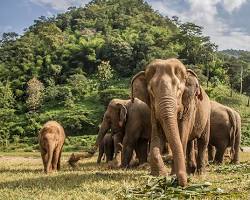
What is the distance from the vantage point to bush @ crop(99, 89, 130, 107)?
2729 inches

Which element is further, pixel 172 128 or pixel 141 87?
pixel 141 87

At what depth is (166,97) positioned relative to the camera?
8.85 meters

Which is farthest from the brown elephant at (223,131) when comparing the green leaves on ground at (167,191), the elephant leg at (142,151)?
the green leaves on ground at (167,191)

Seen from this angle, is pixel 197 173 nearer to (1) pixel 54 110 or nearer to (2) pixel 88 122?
(2) pixel 88 122

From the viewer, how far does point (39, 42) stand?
110000 millimetres

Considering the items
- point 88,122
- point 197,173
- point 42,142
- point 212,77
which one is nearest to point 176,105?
point 197,173

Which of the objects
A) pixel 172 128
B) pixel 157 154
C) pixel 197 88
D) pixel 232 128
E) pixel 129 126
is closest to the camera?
pixel 172 128

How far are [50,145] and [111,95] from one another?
58.8 metres

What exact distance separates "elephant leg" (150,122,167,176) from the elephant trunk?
3.19 feet

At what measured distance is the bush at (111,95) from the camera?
2729 inches

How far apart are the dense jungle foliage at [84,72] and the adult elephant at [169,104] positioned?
45.2 meters

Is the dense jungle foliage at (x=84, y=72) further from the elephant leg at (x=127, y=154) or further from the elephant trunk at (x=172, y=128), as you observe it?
→ the elephant trunk at (x=172, y=128)

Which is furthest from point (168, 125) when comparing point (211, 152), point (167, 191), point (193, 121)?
point (211, 152)

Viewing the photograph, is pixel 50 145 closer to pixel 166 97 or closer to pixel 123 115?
pixel 123 115
